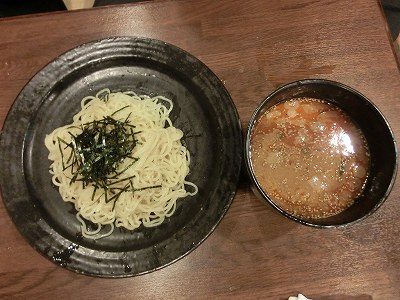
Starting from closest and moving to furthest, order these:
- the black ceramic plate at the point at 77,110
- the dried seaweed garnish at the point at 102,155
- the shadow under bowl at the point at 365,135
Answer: the shadow under bowl at the point at 365,135 < the black ceramic plate at the point at 77,110 < the dried seaweed garnish at the point at 102,155

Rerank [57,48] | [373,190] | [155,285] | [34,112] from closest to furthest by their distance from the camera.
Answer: [373,190] → [155,285] → [34,112] → [57,48]

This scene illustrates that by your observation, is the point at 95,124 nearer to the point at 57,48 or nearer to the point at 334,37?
the point at 57,48

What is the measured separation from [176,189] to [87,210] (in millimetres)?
428

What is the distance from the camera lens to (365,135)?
5.85 ft

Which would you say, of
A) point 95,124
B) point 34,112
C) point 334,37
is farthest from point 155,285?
point 334,37

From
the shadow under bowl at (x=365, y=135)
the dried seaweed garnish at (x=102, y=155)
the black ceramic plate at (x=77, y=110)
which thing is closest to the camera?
the shadow under bowl at (x=365, y=135)

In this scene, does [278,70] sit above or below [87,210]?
above

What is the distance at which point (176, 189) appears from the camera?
78.1 inches

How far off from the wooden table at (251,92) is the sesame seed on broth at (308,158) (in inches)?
8.4

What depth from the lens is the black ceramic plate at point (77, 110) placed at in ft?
5.84

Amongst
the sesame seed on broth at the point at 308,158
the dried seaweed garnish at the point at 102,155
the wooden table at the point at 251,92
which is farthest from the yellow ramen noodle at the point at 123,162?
the sesame seed on broth at the point at 308,158

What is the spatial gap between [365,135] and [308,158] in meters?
0.28

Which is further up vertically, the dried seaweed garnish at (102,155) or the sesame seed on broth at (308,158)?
the dried seaweed garnish at (102,155)

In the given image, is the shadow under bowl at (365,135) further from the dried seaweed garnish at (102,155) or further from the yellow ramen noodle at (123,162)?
the dried seaweed garnish at (102,155)
